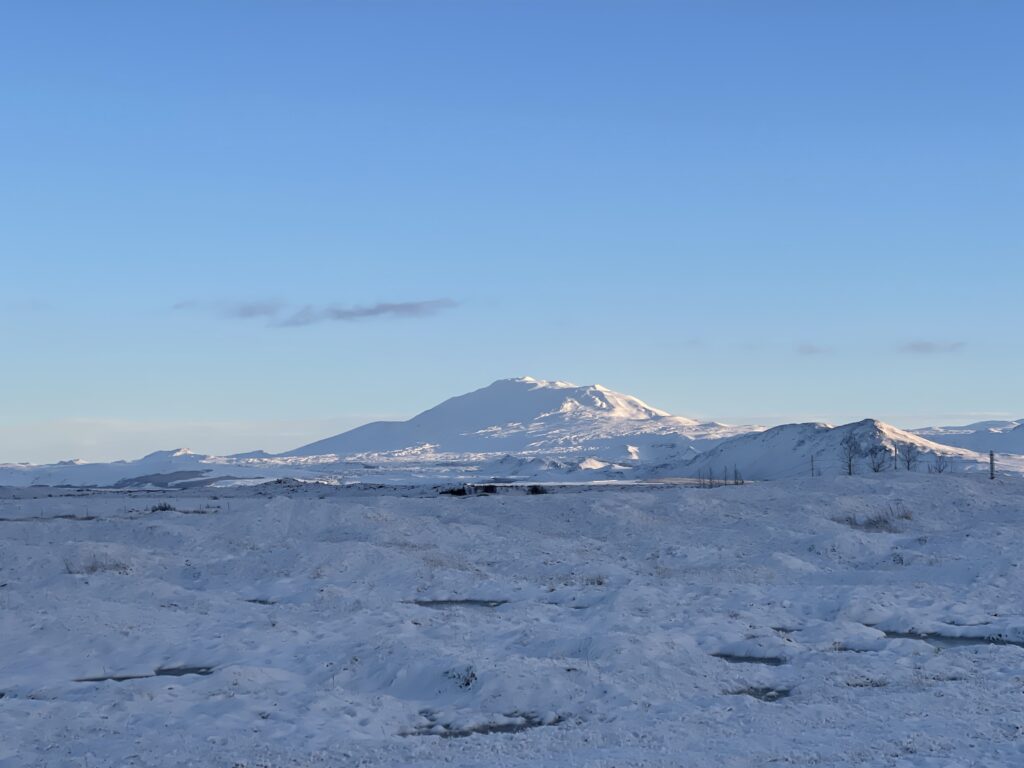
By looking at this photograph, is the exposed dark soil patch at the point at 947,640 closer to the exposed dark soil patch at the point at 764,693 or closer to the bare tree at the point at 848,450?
the exposed dark soil patch at the point at 764,693

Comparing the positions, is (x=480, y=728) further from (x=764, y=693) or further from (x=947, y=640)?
(x=947, y=640)

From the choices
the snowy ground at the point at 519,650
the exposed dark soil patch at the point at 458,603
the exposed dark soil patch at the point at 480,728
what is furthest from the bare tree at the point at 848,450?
the exposed dark soil patch at the point at 480,728

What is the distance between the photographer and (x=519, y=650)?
20328 mm

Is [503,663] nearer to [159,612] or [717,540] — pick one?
[159,612]

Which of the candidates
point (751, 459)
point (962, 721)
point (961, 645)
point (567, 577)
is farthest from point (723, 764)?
point (751, 459)

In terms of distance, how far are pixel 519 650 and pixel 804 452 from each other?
147m

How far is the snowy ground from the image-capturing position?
14328 mm

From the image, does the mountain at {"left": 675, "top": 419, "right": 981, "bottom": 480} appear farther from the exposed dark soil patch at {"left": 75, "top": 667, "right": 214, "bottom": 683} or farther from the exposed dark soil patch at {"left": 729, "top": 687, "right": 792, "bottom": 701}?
the exposed dark soil patch at {"left": 75, "top": 667, "right": 214, "bottom": 683}

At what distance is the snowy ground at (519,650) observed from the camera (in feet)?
47.0

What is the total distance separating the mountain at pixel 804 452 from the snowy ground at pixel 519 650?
112 meters

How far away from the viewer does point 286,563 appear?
3284cm

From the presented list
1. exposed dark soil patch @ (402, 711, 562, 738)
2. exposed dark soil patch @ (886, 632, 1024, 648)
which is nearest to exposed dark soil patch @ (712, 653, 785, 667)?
exposed dark soil patch @ (886, 632, 1024, 648)

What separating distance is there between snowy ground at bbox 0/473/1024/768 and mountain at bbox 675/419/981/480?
11184cm

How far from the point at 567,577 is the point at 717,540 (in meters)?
10.3
